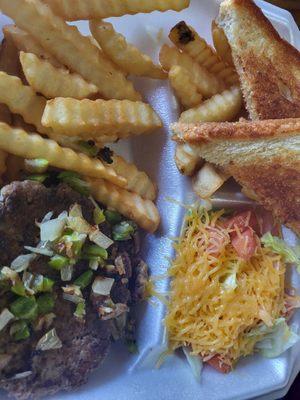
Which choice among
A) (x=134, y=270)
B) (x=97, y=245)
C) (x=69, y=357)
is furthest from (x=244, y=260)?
(x=69, y=357)

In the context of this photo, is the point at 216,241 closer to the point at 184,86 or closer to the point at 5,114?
the point at 184,86

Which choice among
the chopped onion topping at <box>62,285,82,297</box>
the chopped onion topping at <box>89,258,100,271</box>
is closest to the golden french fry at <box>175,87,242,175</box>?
the chopped onion topping at <box>89,258,100,271</box>

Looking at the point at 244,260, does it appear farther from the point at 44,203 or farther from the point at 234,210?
the point at 44,203

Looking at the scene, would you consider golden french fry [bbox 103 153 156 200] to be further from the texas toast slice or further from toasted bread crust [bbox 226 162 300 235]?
toasted bread crust [bbox 226 162 300 235]

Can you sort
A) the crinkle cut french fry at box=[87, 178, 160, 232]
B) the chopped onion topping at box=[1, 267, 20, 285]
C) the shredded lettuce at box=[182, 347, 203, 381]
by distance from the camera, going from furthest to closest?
the shredded lettuce at box=[182, 347, 203, 381], the crinkle cut french fry at box=[87, 178, 160, 232], the chopped onion topping at box=[1, 267, 20, 285]

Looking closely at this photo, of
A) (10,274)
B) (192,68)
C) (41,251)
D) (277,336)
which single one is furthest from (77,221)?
(277,336)

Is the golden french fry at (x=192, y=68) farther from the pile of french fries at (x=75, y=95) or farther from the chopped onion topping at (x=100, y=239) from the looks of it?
the chopped onion topping at (x=100, y=239)

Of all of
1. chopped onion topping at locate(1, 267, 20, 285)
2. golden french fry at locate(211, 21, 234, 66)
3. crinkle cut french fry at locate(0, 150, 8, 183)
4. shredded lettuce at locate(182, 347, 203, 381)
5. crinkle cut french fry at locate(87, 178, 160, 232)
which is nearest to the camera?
chopped onion topping at locate(1, 267, 20, 285)
